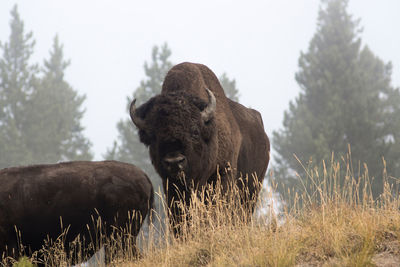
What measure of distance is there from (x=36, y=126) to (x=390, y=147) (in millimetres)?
20538

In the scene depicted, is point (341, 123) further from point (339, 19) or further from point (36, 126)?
point (36, 126)

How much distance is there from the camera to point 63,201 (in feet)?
22.4

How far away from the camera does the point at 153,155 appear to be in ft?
22.1

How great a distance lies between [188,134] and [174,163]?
52 centimetres

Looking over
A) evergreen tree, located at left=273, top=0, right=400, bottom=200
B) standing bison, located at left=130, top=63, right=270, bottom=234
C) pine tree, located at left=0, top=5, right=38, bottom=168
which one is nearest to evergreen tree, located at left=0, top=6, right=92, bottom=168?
pine tree, located at left=0, top=5, right=38, bottom=168

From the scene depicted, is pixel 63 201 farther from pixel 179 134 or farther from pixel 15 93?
pixel 15 93

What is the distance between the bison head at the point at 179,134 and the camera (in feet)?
21.1

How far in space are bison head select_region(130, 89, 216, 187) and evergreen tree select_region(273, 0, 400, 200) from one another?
1439 centimetres

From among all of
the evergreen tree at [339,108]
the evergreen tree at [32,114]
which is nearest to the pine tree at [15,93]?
the evergreen tree at [32,114]

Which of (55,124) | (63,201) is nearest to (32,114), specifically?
(55,124)

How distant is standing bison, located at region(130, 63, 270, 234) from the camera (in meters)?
6.47

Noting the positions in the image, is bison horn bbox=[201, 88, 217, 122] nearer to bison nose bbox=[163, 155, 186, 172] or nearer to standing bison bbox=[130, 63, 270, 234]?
standing bison bbox=[130, 63, 270, 234]

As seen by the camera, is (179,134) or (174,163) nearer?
(174,163)

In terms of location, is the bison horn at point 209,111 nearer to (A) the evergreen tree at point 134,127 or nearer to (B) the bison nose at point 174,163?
(B) the bison nose at point 174,163
